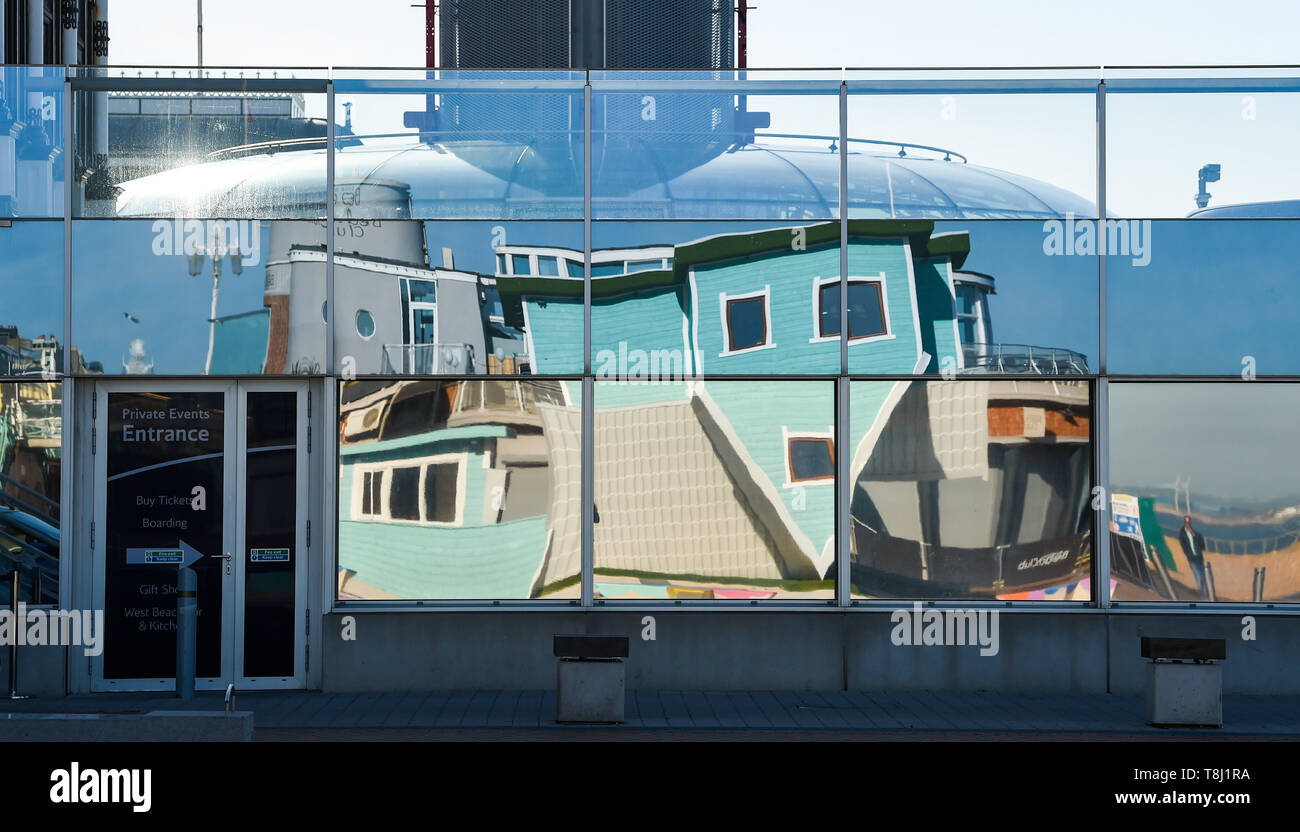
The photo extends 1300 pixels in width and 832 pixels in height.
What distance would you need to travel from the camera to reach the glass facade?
12188mm

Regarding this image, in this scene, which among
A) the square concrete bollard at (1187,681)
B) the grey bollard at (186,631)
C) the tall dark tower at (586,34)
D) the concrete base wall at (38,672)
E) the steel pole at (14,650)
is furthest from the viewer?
the tall dark tower at (586,34)

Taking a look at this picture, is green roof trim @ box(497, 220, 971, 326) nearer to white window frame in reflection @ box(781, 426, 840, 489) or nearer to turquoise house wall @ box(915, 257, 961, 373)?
turquoise house wall @ box(915, 257, 961, 373)

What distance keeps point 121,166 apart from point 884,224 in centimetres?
726

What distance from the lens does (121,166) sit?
12.2 metres

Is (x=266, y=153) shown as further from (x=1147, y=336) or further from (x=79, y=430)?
(x=1147, y=336)

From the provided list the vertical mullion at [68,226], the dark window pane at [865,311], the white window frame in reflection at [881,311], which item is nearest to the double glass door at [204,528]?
the vertical mullion at [68,226]

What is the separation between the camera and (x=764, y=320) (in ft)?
40.5

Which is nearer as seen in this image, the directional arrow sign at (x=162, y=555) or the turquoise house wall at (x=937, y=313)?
the directional arrow sign at (x=162, y=555)

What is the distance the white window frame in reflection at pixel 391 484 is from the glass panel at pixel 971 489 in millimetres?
3722

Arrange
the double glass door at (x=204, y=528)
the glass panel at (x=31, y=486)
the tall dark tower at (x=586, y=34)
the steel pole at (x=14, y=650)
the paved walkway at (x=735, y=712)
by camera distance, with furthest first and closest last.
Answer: the tall dark tower at (x=586, y=34), the double glass door at (x=204, y=528), the glass panel at (x=31, y=486), the steel pole at (x=14, y=650), the paved walkway at (x=735, y=712)

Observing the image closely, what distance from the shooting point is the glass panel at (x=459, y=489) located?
12.2 meters

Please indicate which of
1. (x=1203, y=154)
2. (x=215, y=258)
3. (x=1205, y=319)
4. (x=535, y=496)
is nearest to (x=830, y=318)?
(x=535, y=496)

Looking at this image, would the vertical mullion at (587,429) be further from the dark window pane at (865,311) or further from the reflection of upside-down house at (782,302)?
the dark window pane at (865,311)
